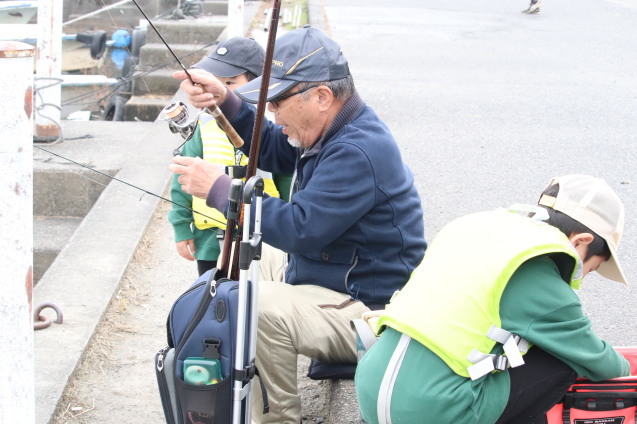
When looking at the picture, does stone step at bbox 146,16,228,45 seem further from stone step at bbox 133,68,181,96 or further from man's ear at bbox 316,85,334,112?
man's ear at bbox 316,85,334,112

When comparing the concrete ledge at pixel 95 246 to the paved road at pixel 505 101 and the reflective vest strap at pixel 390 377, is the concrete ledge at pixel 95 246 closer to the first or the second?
the reflective vest strap at pixel 390 377

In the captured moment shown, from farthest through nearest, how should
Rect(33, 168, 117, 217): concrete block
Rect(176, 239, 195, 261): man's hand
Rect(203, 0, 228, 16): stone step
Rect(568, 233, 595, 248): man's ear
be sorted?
1. Rect(203, 0, 228, 16): stone step
2. Rect(33, 168, 117, 217): concrete block
3. Rect(176, 239, 195, 261): man's hand
4. Rect(568, 233, 595, 248): man's ear

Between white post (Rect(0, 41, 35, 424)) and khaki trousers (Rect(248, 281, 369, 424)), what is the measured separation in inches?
28.7

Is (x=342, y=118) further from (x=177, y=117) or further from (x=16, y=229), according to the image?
(x=16, y=229)

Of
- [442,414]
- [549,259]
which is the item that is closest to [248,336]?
[442,414]

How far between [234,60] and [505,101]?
5.75 metres

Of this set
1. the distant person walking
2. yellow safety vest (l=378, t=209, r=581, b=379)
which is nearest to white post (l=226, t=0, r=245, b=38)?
yellow safety vest (l=378, t=209, r=581, b=379)

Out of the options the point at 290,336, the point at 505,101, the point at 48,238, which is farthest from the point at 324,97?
the point at 505,101

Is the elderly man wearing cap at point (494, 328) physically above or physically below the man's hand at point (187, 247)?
above

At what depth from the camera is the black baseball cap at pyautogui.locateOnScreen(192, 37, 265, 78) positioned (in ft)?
12.0

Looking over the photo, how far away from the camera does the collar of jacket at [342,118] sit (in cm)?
297

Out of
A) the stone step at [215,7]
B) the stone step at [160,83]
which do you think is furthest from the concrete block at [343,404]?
the stone step at [215,7]

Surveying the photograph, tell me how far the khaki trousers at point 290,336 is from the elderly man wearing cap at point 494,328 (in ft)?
1.04

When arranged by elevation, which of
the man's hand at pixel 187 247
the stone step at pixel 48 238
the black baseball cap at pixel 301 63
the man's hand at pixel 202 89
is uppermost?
the black baseball cap at pixel 301 63
